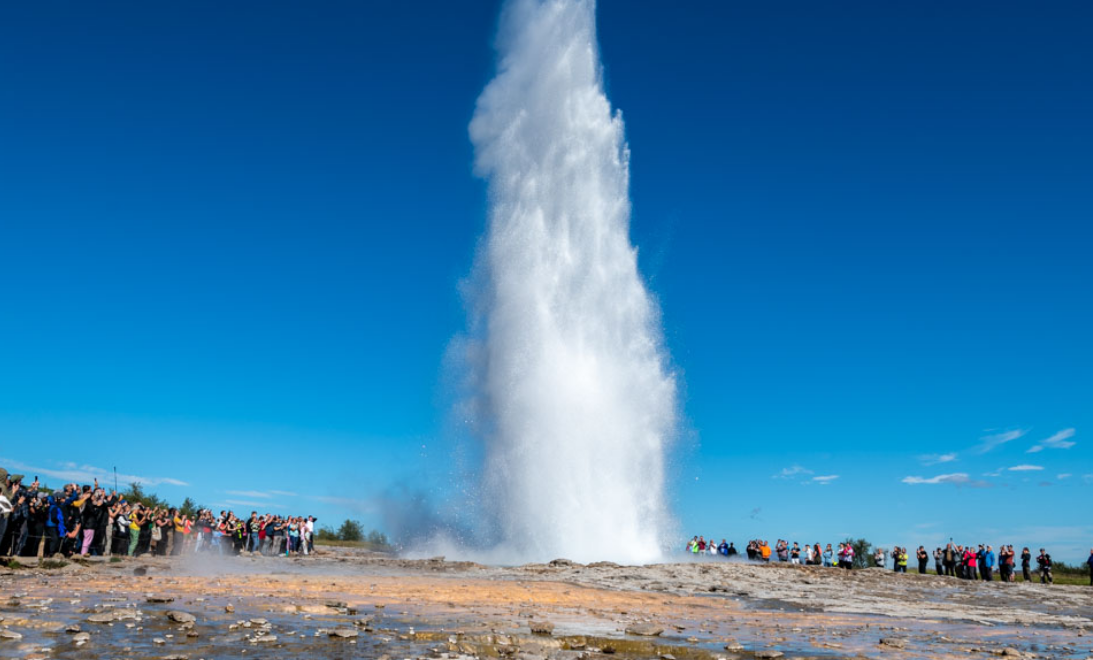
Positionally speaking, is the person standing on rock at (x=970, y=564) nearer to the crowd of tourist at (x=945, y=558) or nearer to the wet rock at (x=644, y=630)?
the crowd of tourist at (x=945, y=558)

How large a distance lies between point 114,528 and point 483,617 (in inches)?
749

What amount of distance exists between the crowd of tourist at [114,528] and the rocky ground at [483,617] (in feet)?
6.42

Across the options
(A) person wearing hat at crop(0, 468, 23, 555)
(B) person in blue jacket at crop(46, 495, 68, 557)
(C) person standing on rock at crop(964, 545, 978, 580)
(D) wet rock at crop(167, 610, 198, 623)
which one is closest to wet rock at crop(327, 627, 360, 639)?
(D) wet rock at crop(167, 610, 198, 623)

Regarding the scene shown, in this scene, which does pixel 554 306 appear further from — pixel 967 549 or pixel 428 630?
pixel 428 630

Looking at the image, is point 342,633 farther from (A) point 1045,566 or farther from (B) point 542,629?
(A) point 1045,566

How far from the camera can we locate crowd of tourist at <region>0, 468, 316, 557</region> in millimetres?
19266

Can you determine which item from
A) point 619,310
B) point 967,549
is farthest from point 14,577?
point 967,549

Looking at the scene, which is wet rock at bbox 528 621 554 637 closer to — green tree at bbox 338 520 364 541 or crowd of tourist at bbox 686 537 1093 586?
crowd of tourist at bbox 686 537 1093 586

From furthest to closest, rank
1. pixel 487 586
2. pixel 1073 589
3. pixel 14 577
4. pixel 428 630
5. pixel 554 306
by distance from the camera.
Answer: pixel 554 306 → pixel 1073 589 → pixel 487 586 → pixel 14 577 → pixel 428 630

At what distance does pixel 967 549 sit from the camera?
3706cm

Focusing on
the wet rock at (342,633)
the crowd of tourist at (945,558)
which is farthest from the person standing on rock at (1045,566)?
the wet rock at (342,633)

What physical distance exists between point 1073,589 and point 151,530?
34487 millimetres

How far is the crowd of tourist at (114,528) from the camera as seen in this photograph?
19.3m

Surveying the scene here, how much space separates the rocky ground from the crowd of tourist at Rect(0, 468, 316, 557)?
6.42 feet
